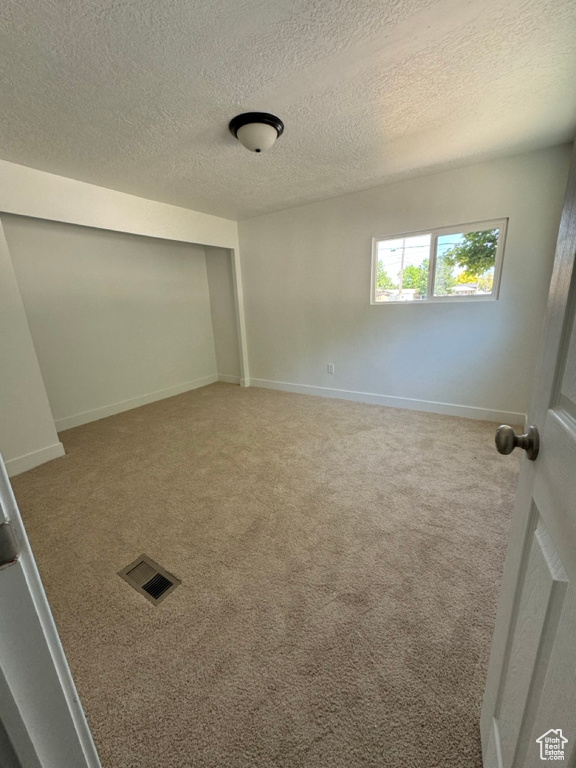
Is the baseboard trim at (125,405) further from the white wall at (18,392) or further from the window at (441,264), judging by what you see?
the window at (441,264)

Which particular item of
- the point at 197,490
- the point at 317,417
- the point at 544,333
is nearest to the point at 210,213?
the point at 317,417

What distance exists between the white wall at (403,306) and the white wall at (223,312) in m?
0.31

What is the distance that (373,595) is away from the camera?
4.40 ft

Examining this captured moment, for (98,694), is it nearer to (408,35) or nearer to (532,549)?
(532,549)

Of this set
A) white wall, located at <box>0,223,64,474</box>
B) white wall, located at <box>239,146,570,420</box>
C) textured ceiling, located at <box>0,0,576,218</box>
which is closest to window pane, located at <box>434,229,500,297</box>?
white wall, located at <box>239,146,570,420</box>

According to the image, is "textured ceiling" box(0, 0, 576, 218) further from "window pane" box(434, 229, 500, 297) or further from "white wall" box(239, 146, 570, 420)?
"window pane" box(434, 229, 500, 297)

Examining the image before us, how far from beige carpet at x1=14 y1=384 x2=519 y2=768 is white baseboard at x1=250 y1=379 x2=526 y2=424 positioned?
0.46 metres

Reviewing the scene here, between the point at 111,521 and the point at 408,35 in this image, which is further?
the point at 111,521

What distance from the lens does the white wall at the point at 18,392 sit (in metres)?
2.38

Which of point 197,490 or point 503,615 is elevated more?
point 503,615

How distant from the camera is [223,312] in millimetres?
4734

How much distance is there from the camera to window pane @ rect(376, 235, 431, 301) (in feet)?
10.3

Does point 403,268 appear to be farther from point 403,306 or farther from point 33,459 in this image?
point 33,459

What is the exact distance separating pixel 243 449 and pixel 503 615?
2174mm
